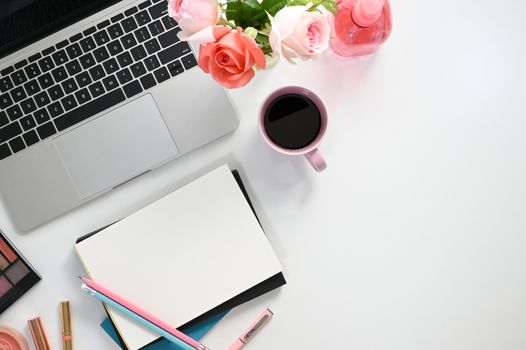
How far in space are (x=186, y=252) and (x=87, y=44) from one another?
338 millimetres

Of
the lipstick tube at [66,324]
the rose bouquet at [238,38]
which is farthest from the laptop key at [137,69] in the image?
the lipstick tube at [66,324]

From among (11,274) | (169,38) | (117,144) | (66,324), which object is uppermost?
(169,38)

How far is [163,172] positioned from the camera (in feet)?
2.29

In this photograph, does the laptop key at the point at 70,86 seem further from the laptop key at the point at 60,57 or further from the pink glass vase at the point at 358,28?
the pink glass vase at the point at 358,28

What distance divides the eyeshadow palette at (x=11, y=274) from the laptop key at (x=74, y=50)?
0.28m

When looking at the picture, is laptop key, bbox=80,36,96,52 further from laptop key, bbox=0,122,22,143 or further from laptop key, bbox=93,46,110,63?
laptop key, bbox=0,122,22,143

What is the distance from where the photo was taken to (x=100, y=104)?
0.67 m

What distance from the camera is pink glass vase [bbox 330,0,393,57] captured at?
60 centimetres

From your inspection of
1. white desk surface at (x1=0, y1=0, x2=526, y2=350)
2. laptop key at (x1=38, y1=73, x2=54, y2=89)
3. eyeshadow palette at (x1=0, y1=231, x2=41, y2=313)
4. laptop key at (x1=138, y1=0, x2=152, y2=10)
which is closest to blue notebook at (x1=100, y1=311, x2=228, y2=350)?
white desk surface at (x1=0, y1=0, x2=526, y2=350)

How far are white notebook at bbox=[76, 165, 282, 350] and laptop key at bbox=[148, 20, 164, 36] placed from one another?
220mm

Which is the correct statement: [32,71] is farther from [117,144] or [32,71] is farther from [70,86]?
[117,144]

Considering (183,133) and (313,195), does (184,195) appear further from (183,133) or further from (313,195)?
(313,195)

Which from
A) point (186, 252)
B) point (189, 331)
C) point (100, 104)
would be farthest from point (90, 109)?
point (189, 331)

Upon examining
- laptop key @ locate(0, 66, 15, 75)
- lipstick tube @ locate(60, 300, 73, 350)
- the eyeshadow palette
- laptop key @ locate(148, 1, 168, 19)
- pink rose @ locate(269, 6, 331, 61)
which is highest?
laptop key @ locate(0, 66, 15, 75)
